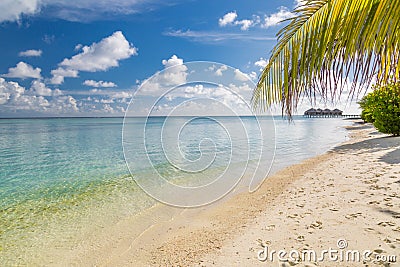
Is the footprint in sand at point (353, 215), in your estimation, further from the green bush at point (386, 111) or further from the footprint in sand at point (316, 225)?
the green bush at point (386, 111)

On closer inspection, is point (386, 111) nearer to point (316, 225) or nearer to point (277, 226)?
point (316, 225)

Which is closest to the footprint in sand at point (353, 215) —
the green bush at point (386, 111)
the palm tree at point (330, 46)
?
the palm tree at point (330, 46)

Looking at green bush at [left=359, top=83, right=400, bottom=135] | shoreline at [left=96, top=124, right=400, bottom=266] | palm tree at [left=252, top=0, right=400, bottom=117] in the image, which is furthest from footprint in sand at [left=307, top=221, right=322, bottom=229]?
green bush at [left=359, top=83, right=400, bottom=135]

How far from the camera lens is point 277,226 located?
5.53 metres

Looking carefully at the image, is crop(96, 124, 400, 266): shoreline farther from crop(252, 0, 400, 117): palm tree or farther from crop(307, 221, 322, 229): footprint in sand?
crop(252, 0, 400, 117): palm tree

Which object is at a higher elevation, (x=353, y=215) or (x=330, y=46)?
(x=330, y=46)

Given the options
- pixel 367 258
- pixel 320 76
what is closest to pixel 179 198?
pixel 367 258

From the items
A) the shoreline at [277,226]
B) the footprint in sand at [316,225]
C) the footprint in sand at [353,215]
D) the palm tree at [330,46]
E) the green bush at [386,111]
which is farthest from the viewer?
the green bush at [386,111]

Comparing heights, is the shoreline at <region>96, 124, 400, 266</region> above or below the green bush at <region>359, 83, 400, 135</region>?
below

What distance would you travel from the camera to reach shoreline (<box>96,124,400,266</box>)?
4527 mm

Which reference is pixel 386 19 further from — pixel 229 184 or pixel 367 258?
pixel 229 184

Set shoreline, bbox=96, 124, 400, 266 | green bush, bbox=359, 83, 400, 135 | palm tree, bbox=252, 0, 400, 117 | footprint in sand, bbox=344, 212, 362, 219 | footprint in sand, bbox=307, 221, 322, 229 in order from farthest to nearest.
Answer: green bush, bbox=359, 83, 400, 135
footprint in sand, bbox=344, 212, 362, 219
footprint in sand, bbox=307, 221, 322, 229
shoreline, bbox=96, 124, 400, 266
palm tree, bbox=252, 0, 400, 117

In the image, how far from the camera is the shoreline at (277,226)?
453 centimetres

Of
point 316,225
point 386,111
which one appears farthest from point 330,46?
point 386,111
